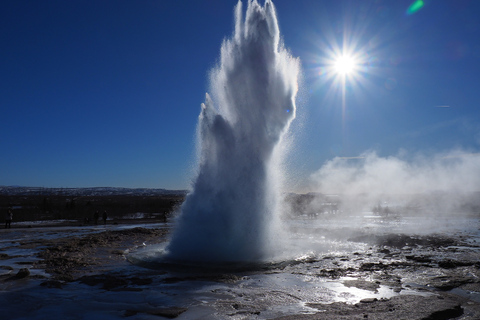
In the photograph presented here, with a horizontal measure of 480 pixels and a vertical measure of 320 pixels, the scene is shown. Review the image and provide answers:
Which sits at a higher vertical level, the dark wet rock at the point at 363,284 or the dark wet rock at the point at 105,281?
the dark wet rock at the point at 363,284

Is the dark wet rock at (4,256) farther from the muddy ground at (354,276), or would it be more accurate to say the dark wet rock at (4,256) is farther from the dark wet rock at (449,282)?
the dark wet rock at (449,282)

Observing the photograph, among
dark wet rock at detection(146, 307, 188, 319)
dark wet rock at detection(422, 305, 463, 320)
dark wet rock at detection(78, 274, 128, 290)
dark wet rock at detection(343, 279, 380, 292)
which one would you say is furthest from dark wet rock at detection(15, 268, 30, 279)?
dark wet rock at detection(422, 305, 463, 320)

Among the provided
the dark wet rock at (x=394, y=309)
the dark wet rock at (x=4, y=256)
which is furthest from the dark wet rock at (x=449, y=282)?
the dark wet rock at (x=4, y=256)

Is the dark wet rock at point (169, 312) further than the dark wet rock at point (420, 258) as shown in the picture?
No

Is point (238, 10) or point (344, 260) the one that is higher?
point (238, 10)

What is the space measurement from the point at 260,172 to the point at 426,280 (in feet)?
21.3

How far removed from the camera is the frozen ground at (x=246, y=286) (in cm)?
567

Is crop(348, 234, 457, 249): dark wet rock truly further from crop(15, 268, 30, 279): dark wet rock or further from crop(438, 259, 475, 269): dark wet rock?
crop(15, 268, 30, 279): dark wet rock

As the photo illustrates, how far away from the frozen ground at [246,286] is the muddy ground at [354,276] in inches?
0.9

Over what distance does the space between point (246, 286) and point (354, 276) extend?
9.62 feet

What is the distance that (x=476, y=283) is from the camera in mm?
7598

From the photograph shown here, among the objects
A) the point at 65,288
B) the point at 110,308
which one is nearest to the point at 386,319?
the point at 110,308

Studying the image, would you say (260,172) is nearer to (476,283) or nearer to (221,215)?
(221,215)

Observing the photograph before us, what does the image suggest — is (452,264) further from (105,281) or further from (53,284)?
(53,284)
